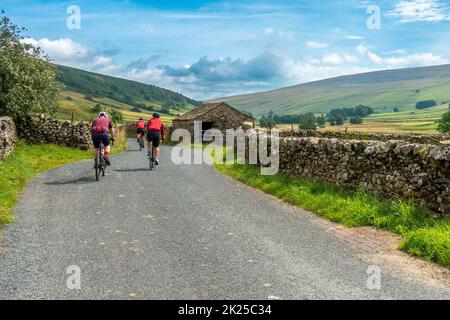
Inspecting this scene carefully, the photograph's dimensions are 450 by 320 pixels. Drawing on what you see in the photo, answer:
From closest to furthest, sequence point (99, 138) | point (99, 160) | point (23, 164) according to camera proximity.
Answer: point (99, 138), point (99, 160), point (23, 164)

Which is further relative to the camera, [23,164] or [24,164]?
[24,164]

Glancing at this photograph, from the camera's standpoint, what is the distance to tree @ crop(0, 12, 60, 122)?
24.9 m

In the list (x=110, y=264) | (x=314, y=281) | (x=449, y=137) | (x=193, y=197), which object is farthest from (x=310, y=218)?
(x=449, y=137)

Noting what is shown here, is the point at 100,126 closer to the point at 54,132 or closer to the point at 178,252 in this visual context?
the point at 178,252

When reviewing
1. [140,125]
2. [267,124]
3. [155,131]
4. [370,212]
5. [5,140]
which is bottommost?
[370,212]

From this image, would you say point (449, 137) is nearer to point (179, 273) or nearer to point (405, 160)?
point (405, 160)

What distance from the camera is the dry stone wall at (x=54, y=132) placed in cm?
2606

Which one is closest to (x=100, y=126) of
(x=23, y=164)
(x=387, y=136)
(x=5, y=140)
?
(x=23, y=164)

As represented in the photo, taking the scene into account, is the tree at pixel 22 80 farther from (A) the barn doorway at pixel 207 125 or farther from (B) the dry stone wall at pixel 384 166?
(A) the barn doorway at pixel 207 125

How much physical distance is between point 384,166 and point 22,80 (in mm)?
22411

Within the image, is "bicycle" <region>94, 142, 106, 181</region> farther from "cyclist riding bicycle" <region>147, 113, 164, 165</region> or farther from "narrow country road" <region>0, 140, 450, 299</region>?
"cyclist riding bicycle" <region>147, 113, 164, 165</region>

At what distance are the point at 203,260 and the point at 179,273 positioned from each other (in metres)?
0.67

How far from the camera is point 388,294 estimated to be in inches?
217

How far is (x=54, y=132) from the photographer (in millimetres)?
26781
